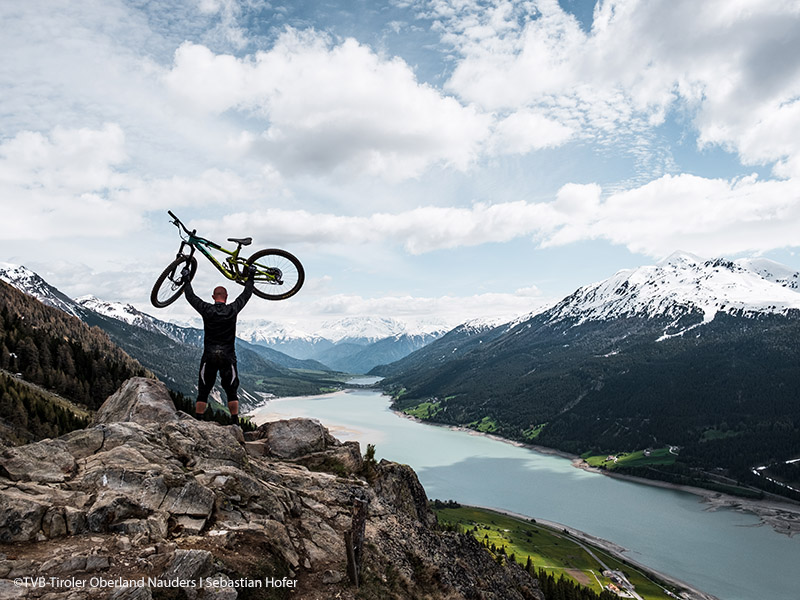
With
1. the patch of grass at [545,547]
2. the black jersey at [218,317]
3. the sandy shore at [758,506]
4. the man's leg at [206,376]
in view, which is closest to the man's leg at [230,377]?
the man's leg at [206,376]

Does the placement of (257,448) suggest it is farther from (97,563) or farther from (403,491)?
(97,563)

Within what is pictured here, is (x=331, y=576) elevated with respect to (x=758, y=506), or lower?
elevated

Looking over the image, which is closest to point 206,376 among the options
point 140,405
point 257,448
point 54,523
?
point 140,405

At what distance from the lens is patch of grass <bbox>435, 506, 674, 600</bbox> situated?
75000 mm

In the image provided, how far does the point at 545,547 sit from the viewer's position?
86938 millimetres

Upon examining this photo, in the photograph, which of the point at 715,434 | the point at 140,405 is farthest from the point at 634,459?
the point at 140,405

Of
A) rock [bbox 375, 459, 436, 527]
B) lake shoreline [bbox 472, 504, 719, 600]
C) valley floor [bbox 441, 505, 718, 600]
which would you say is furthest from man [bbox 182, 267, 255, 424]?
lake shoreline [bbox 472, 504, 719, 600]

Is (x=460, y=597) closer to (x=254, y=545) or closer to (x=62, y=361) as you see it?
(x=254, y=545)

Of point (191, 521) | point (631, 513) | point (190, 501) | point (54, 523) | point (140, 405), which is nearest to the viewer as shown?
point (54, 523)

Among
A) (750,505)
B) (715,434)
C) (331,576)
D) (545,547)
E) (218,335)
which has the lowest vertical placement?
(545,547)

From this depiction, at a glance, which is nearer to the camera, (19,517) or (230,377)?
(19,517)

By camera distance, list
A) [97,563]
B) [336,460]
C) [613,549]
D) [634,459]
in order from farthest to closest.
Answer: [634,459]
[613,549]
[336,460]
[97,563]

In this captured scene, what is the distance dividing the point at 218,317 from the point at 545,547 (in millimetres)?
93625

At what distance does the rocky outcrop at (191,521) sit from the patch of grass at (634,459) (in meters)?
169
